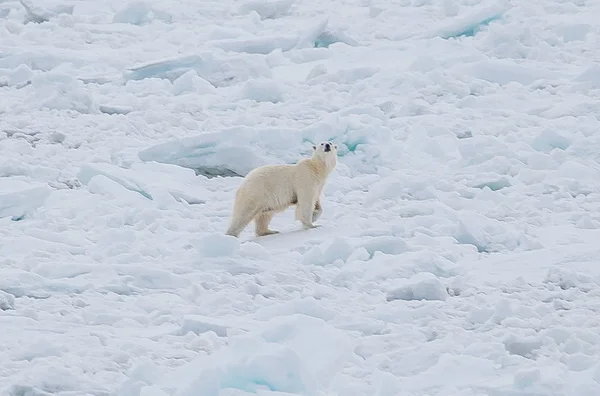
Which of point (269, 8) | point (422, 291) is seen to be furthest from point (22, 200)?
point (269, 8)

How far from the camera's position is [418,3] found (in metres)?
11.2

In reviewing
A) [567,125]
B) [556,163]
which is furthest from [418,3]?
[556,163]

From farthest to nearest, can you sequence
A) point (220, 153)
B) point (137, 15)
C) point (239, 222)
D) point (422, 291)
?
point (137, 15) < point (220, 153) < point (239, 222) < point (422, 291)

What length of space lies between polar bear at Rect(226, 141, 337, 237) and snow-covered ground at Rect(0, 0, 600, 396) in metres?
0.14

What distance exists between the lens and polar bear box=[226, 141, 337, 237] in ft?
18.7

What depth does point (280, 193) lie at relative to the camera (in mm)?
5844

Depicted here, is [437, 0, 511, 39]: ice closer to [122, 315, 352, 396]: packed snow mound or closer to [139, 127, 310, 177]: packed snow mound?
[139, 127, 310, 177]: packed snow mound

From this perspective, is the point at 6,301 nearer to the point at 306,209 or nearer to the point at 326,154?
the point at 306,209

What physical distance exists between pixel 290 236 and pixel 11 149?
2232mm

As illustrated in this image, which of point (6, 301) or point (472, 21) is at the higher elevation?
point (6, 301)

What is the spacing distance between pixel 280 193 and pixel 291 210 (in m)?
0.60

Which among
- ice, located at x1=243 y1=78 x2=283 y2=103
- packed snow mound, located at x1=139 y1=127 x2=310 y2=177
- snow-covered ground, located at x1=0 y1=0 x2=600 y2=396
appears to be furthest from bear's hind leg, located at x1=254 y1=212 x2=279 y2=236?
ice, located at x1=243 y1=78 x2=283 y2=103

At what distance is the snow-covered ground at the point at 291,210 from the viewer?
403 cm

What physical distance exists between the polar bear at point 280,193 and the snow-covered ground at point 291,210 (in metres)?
0.14
